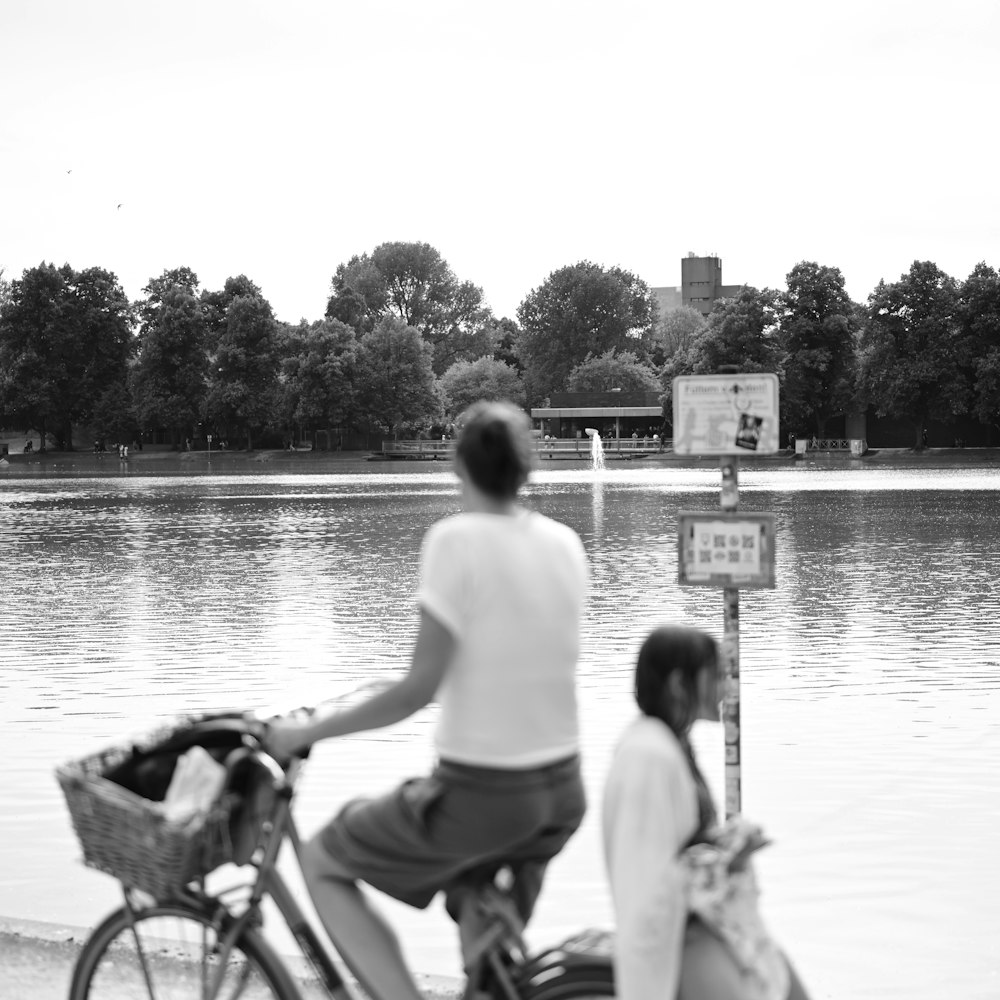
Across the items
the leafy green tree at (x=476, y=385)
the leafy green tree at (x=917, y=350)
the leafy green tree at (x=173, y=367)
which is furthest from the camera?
the leafy green tree at (x=476, y=385)

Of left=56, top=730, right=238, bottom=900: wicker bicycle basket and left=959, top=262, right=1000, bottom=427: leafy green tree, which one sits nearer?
left=56, top=730, right=238, bottom=900: wicker bicycle basket

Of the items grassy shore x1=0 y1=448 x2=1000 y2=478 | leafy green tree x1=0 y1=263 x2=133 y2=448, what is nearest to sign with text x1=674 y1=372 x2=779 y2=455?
grassy shore x1=0 y1=448 x2=1000 y2=478

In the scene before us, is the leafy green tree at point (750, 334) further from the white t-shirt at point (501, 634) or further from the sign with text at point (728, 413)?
the white t-shirt at point (501, 634)

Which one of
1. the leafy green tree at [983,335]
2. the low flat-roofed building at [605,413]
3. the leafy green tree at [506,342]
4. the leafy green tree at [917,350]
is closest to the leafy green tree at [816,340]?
the leafy green tree at [917,350]

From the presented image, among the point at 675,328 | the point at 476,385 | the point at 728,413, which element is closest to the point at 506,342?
the point at 675,328

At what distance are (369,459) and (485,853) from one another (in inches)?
3433

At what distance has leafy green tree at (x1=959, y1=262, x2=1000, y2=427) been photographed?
238 feet

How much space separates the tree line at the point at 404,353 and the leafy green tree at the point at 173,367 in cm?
12

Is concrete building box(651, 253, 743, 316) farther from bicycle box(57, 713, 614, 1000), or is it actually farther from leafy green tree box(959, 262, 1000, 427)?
bicycle box(57, 713, 614, 1000)

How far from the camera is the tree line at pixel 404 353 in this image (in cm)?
7650

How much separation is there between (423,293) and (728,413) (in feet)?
390

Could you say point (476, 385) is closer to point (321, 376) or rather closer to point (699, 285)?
point (321, 376)

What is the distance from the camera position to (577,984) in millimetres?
2902

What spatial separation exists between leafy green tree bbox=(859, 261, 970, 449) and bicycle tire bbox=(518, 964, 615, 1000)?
7453 cm
